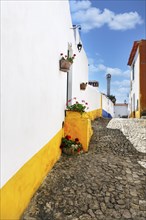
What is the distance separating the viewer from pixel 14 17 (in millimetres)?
2711

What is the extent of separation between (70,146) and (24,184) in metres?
2.78

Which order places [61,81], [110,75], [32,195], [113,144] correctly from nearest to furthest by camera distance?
[32,195] → [61,81] → [113,144] → [110,75]

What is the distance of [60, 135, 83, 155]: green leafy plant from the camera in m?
5.75

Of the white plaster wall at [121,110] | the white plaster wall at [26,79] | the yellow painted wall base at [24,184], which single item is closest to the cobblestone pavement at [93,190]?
the yellow painted wall base at [24,184]

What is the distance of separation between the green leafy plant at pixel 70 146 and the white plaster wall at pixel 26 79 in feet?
2.79

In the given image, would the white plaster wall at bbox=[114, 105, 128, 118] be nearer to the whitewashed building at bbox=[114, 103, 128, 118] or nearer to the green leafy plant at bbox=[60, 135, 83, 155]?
the whitewashed building at bbox=[114, 103, 128, 118]

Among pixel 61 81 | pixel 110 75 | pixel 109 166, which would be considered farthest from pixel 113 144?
pixel 110 75

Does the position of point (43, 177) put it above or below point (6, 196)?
below

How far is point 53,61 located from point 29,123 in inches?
81.6

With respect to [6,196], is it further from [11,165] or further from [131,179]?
[131,179]

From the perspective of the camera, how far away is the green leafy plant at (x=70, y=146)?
575 cm

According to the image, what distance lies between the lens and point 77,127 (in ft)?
21.0

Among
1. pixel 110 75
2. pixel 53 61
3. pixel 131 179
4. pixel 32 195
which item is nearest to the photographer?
pixel 32 195

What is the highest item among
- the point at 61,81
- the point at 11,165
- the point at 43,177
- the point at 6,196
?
the point at 61,81
